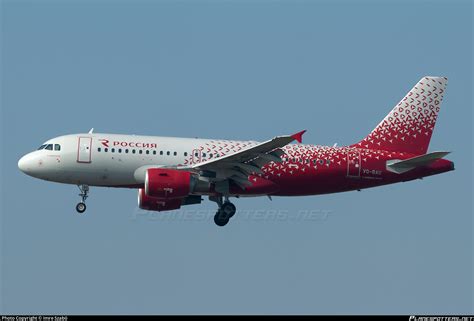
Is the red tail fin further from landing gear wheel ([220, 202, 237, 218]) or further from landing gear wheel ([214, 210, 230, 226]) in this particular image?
landing gear wheel ([214, 210, 230, 226])

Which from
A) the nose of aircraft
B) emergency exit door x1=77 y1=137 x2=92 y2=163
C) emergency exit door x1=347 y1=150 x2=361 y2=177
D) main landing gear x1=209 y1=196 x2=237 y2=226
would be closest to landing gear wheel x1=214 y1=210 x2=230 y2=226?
main landing gear x1=209 y1=196 x2=237 y2=226

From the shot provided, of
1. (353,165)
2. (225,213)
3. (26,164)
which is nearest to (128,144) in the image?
(26,164)

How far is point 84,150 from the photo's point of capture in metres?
55.4

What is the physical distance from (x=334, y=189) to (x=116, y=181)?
39.5ft

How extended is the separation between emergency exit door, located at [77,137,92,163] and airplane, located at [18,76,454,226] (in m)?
0.05

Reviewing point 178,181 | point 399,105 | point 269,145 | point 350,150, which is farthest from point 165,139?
point 399,105

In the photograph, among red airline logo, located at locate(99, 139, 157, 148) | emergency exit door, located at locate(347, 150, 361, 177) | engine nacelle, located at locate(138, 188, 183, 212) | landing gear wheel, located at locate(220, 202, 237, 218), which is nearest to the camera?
red airline logo, located at locate(99, 139, 157, 148)

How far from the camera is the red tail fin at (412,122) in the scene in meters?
59.8

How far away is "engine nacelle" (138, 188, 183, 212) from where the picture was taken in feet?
193

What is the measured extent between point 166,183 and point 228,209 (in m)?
4.78

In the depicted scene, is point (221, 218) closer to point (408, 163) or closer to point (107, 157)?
point (107, 157)

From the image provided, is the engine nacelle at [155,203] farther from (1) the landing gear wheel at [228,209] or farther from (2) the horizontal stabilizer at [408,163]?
(2) the horizontal stabilizer at [408,163]

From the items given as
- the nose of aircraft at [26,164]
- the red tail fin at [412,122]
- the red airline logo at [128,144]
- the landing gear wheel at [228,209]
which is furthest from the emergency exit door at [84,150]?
the red tail fin at [412,122]

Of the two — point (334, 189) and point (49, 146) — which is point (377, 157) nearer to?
point (334, 189)
